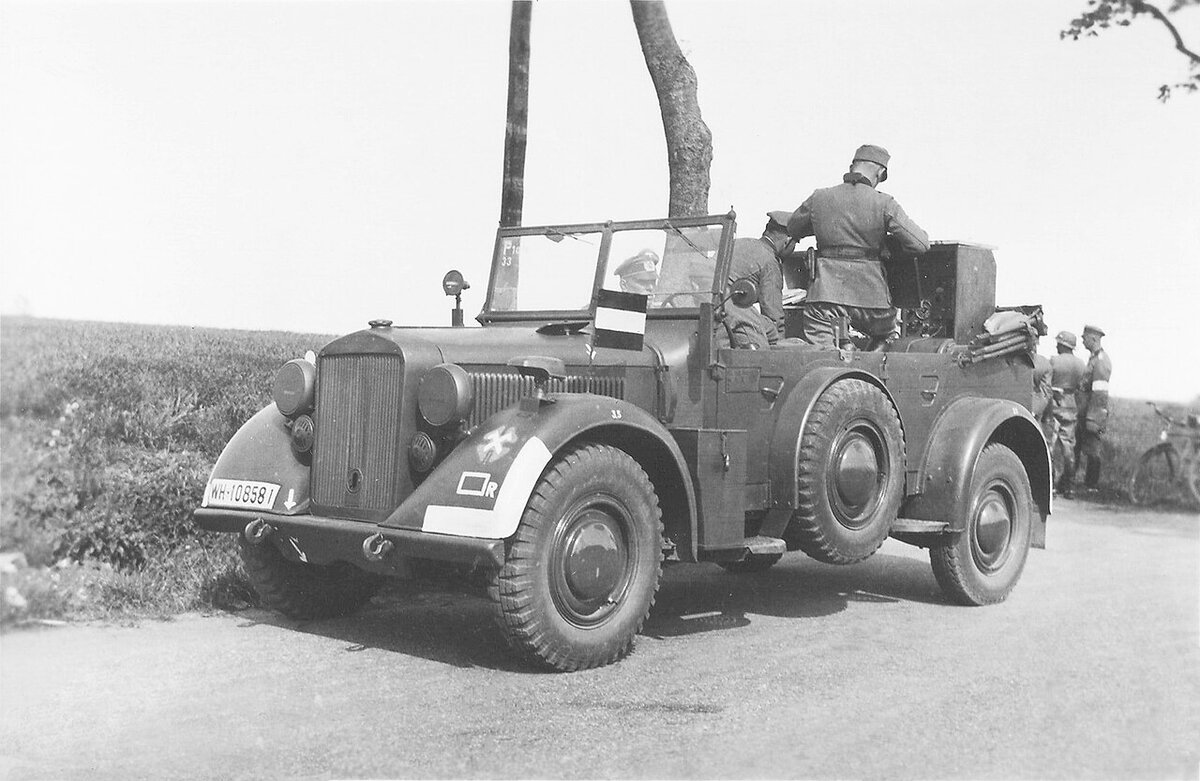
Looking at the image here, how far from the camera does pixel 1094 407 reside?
46.7 feet

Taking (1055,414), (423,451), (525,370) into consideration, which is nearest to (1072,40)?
(525,370)

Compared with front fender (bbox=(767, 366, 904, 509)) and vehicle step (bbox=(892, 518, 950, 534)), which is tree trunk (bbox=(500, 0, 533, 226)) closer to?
front fender (bbox=(767, 366, 904, 509))

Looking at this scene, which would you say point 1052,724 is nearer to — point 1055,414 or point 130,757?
point 130,757

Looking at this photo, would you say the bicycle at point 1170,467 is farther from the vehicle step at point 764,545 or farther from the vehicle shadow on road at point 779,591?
the vehicle step at point 764,545

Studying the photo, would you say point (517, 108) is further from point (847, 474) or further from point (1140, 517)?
point (1140, 517)

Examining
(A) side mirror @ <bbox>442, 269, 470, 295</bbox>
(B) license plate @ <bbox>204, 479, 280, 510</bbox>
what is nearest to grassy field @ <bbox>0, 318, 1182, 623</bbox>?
(B) license plate @ <bbox>204, 479, 280, 510</bbox>

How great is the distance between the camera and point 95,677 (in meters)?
5.12

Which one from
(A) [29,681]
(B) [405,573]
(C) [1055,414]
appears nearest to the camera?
(A) [29,681]

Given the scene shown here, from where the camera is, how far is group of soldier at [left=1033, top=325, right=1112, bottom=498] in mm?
14250

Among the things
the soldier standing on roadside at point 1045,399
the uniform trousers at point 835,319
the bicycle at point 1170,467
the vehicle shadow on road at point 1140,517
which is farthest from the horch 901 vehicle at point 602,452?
the soldier standing on roadside at point 1045,399

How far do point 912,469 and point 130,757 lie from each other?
465cm

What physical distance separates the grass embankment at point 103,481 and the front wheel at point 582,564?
202cm

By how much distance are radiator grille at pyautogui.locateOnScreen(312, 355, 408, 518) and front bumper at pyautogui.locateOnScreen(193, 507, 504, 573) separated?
134 mm

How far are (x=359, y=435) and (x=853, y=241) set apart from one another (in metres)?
3.51
